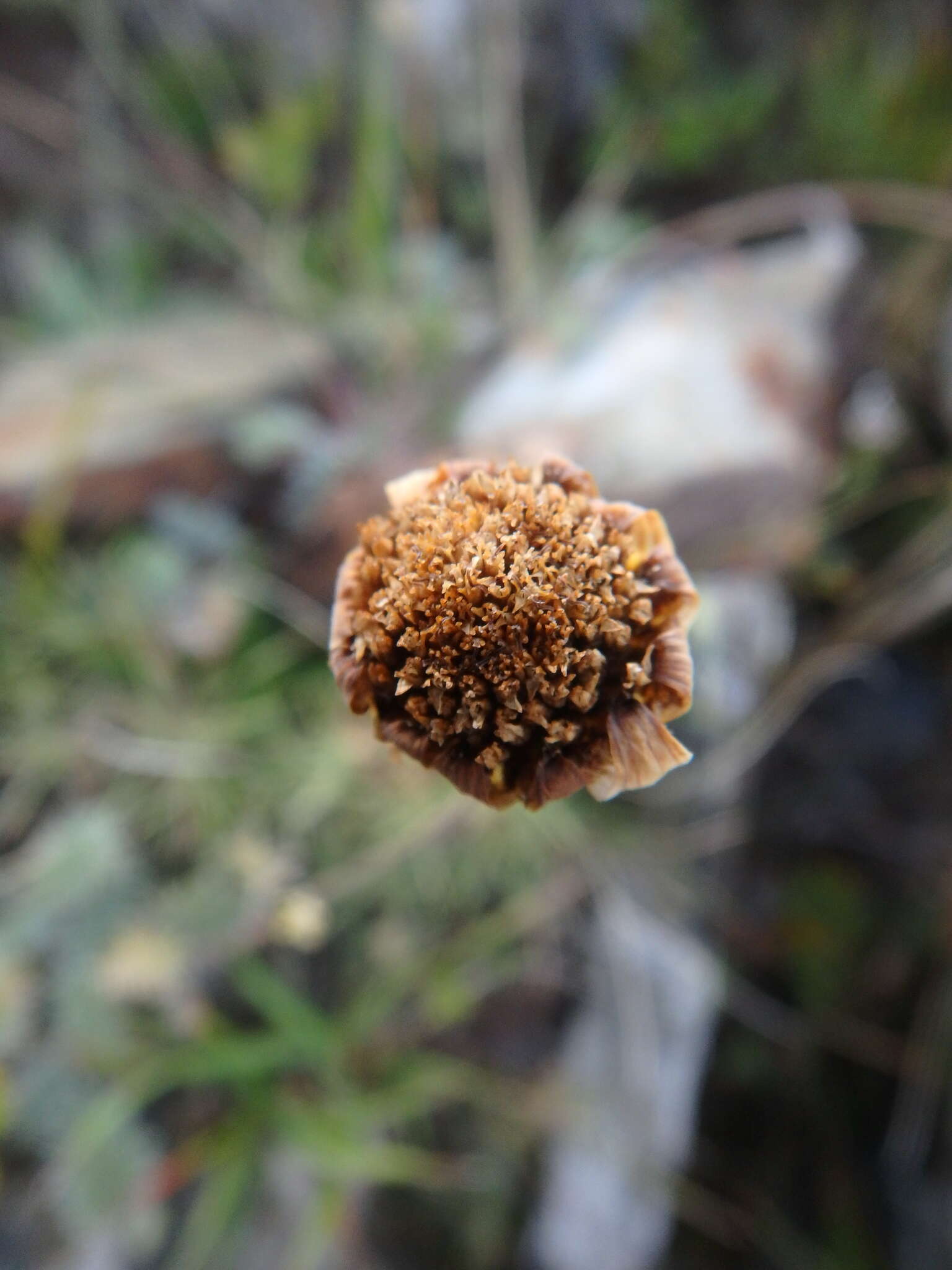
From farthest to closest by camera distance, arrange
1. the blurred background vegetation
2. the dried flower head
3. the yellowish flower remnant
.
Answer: the blurred background vegetation
the yellowish flower remnant
the dried flower head

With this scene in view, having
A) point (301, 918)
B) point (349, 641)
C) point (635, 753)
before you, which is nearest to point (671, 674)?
point (635, 753)

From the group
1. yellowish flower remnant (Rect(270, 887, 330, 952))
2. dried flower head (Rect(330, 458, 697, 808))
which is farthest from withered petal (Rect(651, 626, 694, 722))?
yellowish flower remnant (Rect(270, 887, 330, 952))

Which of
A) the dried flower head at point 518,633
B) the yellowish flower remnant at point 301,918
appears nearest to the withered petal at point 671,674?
the dried flower head at point 518,633

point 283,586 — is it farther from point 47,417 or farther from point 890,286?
point 890,286

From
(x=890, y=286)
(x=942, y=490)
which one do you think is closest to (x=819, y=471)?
(x=942, y=490)

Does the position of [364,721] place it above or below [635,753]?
below

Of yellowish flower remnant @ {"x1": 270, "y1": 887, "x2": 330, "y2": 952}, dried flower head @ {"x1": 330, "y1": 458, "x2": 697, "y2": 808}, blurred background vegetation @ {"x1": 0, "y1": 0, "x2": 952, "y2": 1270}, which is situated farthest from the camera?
blurred background vegetation @ {"x1": 0, "y1": 0, "x2": 952, "y2": 1270}

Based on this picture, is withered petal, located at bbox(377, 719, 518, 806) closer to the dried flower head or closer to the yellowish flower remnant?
the dried flower head

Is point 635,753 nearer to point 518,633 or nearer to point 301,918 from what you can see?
point 518,633
